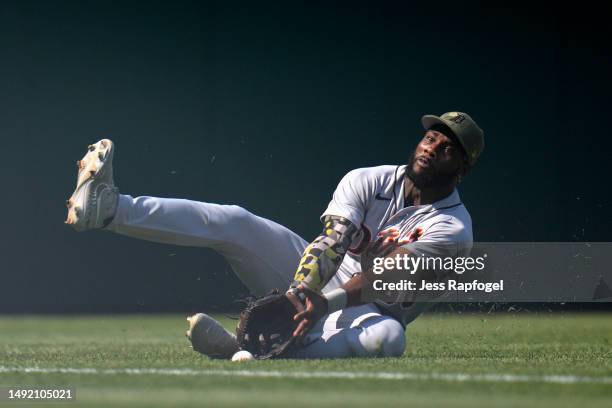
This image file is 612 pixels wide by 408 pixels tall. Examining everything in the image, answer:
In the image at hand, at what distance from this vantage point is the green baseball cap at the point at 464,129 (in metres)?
4.68

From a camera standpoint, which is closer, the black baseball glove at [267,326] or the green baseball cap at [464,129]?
the black baseball glove at [267,326]

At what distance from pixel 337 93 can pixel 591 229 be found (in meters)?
2.52

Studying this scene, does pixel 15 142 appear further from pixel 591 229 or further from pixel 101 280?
pixel 591 229

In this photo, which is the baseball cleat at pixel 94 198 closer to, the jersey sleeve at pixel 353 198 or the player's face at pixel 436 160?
the jersey sleeve at pixel 353 198

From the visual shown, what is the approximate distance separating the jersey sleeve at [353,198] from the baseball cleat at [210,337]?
0.61m

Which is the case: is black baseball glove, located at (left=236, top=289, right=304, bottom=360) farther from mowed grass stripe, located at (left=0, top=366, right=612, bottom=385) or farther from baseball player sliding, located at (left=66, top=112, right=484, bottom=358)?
mowed grass stripe, located at (left=0, top=366, right=612, bottom=385)

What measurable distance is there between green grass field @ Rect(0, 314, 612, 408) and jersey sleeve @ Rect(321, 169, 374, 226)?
Answer: 0.61 metres

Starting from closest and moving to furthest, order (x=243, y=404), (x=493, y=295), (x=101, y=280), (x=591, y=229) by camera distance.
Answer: (x=243, y=404)
(x=493, y=295)
(x=591, y=229)
(x=101, y=280)

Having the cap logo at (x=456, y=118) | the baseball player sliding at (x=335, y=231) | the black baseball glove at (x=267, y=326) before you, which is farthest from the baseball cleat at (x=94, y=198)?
the cap logo at (x=456, y=118)

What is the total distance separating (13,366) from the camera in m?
4.34

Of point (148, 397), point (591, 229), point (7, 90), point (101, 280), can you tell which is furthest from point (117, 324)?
point (148, 397)

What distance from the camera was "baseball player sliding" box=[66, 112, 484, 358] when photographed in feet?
14.7

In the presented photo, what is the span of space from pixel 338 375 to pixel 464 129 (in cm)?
143

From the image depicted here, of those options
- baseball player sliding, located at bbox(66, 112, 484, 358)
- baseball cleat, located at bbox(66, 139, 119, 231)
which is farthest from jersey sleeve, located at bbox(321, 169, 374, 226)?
baseball cleat, located at bbox(66, 139, 119, 231)
